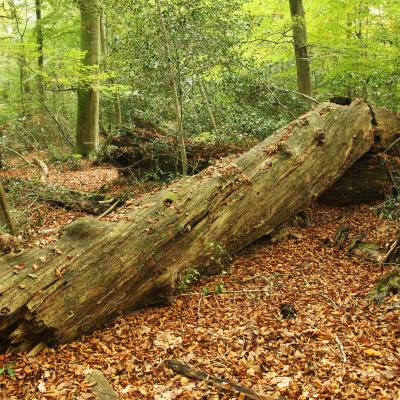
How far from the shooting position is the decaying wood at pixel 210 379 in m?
3.55

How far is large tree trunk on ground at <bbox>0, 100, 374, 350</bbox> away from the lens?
4195 millimetres

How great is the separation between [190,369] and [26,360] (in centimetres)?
167

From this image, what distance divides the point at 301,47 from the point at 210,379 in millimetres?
10509

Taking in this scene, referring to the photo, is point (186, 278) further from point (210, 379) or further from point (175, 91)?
→ point (175, 91)

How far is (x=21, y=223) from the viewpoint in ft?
24.6

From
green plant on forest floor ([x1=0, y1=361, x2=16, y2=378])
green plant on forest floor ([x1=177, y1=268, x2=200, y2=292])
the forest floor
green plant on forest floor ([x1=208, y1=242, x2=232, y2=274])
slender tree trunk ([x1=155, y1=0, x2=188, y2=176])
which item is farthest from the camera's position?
slender tree trunk ([x1=155, y1=0, x2=188, y2=176])

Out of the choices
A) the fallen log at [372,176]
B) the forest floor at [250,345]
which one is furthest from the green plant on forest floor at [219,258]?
the fallen log at [372,176]

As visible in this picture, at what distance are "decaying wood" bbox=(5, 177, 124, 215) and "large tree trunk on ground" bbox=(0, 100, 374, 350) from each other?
2.97 metres

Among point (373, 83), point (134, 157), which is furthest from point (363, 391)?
point (373, 83)

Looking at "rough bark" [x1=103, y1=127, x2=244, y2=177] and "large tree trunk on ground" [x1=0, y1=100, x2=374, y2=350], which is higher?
"rough bark" [x1=103, y1=127, x2=244, y2=177]

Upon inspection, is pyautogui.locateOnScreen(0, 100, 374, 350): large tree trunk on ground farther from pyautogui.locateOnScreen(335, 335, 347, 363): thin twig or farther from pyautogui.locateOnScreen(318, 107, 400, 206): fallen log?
pyautogui.locateOnScreen(335, 335, 347, 363): thin twig

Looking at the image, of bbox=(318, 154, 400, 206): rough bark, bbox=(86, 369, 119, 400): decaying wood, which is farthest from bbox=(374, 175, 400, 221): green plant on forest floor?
bbox=(86, 369, 119, 400): decaying wood

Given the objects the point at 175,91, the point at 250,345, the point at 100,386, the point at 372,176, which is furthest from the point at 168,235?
the point at 372,176

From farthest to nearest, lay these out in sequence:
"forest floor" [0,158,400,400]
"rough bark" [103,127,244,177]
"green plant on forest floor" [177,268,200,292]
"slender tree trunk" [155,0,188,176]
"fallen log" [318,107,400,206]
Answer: "rough bark" [103,127,244,177], "fallen log" [318,107,400,206], "slender tree trunk" [155,0,188,176], "green plant on forest floor" [177,268,200,292], "forest floor" [0,158,400,400]
